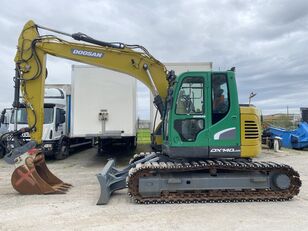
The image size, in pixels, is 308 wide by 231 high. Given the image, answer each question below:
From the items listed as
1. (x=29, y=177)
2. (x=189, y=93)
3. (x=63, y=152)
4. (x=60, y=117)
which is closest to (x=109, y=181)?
(x=29, y=177)

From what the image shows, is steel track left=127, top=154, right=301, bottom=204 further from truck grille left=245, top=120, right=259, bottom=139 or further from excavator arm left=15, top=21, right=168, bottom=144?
excavator arm left=15, top=21, right=168, bottom=144

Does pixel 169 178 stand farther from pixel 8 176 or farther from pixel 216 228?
pixel 8 176

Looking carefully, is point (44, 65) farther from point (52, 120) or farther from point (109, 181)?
point (52, 120)

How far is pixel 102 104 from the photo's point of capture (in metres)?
14.9

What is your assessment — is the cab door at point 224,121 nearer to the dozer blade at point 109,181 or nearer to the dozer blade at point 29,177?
the dozer blade at point 109,181

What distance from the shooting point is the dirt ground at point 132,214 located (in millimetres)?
6238

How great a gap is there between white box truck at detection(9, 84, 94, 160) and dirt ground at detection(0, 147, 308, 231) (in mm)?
7618

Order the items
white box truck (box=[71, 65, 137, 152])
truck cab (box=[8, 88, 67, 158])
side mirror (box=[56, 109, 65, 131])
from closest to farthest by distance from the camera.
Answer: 1. white box truck (box=[71, 65, 137, 152])
2. truck cab (box=[8, 88, 67, 158])
3. side mirror (box=[56, 109, 65, 131])

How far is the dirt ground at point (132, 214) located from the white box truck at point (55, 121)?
762 cm

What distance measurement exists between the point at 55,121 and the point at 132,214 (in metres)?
11.1

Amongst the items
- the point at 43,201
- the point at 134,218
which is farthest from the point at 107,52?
the point at 134,218

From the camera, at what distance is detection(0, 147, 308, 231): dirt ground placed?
246 inches

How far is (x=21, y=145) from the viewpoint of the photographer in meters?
9.37

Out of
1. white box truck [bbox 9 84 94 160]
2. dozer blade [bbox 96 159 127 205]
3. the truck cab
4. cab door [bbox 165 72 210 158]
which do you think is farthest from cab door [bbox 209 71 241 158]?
the truck cab
